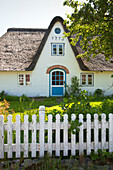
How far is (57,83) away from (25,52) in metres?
4.20

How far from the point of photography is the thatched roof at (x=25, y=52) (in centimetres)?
1489

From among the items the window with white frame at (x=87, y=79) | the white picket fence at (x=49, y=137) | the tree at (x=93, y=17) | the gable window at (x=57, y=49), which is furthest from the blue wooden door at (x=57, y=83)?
the white picket fence at (x=49, y=137)

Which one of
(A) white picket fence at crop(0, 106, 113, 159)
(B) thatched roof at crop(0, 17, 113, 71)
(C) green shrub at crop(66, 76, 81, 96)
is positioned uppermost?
(B) thatched roof at crop(0, 17, 113, 71)

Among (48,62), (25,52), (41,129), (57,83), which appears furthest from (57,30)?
(41,129)

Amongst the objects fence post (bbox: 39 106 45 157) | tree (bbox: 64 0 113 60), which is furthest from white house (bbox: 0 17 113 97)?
fence post (bbox: 39 106 45 157)

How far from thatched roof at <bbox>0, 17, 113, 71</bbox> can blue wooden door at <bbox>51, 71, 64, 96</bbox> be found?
196 centimetres

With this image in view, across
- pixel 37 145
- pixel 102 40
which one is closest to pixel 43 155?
pixel 37 145

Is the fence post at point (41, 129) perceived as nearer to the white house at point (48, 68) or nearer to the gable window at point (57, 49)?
the white house at point (48, 68)

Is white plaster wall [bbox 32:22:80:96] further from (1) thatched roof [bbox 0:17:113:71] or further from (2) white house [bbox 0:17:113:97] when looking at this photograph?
(1) thatched roof [bbox 0:17:113:71]

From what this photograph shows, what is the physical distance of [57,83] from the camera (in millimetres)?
15570

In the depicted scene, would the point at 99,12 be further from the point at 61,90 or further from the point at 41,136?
the point at 41,136

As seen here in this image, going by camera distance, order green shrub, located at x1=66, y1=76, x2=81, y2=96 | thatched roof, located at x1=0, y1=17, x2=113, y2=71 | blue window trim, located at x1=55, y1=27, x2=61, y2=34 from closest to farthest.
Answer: green shrub, located at x1=66, y1=76, x2=81, y2=96
thatched roof, located at x1=0, y1=17, x2=113, y2=71
blue window trim, located at x1=55, y1=27, x2=61, y2=34

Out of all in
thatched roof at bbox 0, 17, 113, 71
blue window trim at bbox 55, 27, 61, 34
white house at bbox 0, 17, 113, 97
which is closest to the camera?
thatched roof at bbox 0, 17, 113, 71

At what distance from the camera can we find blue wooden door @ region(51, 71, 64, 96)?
1546 centimetres
